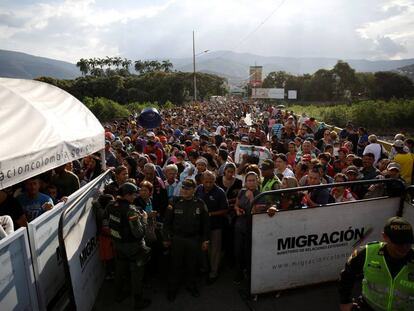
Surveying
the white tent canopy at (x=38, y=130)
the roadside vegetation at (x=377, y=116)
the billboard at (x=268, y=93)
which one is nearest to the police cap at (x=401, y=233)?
the white tent canopy at (x=38, y=130)

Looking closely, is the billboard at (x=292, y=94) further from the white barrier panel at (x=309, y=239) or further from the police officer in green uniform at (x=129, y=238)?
the police officer in green uniform at (x=129, y=238)

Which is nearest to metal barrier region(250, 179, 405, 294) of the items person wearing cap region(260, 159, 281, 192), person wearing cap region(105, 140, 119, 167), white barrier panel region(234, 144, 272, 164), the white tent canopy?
person wearing cap region(260, 159, 281, 192)

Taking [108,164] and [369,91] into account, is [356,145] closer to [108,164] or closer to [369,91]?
[108,164]

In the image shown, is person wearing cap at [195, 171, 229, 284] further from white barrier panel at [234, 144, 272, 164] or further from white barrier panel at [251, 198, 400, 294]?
white barrier panel at [234, 144, 272, 164]

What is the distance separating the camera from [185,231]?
461 cm

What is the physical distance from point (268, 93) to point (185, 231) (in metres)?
88.3

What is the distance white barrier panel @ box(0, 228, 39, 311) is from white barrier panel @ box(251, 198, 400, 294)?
2597 millimetres

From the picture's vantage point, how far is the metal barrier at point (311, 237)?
429 cm

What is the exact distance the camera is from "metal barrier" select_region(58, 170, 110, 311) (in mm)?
3645

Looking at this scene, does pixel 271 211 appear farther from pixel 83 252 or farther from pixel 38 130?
pixel 38 130

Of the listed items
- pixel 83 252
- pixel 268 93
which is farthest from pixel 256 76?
pixel 83 252

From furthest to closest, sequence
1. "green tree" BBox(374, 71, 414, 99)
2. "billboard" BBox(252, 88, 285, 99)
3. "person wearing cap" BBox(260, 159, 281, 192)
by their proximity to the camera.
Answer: "billboard" BBox(252, 88, 285, 99), "green tree" BBox(374, 71, 414, 99), "person wearing cap" BBox(260, 159, 281, 192)

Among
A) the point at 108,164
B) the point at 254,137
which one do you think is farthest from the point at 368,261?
the point at 254,137

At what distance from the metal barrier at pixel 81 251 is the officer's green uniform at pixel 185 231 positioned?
1.06 m
